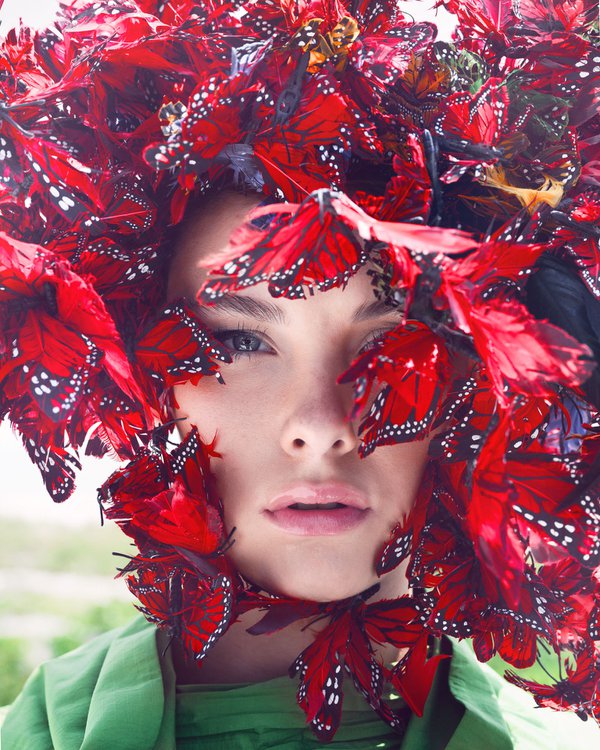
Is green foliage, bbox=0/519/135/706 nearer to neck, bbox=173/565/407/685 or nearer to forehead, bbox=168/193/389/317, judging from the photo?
neck, bbox=173/565/407/685

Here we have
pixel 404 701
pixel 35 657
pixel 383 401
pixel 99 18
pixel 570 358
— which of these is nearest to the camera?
pixel 570 358

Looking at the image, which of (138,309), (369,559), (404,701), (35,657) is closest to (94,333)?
(138,309)

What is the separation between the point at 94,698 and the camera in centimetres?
117

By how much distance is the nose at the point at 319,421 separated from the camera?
0.96m

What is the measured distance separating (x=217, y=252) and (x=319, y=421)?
246 mm

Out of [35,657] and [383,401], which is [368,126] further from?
[35,657]

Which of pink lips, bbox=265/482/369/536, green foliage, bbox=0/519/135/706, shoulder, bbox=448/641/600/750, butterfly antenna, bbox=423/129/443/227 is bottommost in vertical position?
green foliage, bbox=0/519/135/706

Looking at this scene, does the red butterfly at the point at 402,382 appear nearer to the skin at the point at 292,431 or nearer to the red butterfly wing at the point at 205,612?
the skin at the point at 292,431

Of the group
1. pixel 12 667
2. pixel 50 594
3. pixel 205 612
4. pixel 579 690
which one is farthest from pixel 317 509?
pixel 50 594

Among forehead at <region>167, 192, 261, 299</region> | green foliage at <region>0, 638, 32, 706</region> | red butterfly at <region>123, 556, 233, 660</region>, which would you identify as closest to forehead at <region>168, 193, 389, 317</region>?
forehead at <region>167, 192, 261, 299</region>

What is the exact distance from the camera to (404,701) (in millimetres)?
1145

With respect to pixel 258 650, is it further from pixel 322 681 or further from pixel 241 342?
pixel 241 342

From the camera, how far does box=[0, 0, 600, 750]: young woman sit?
0.92 metres

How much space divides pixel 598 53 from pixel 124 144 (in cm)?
58
